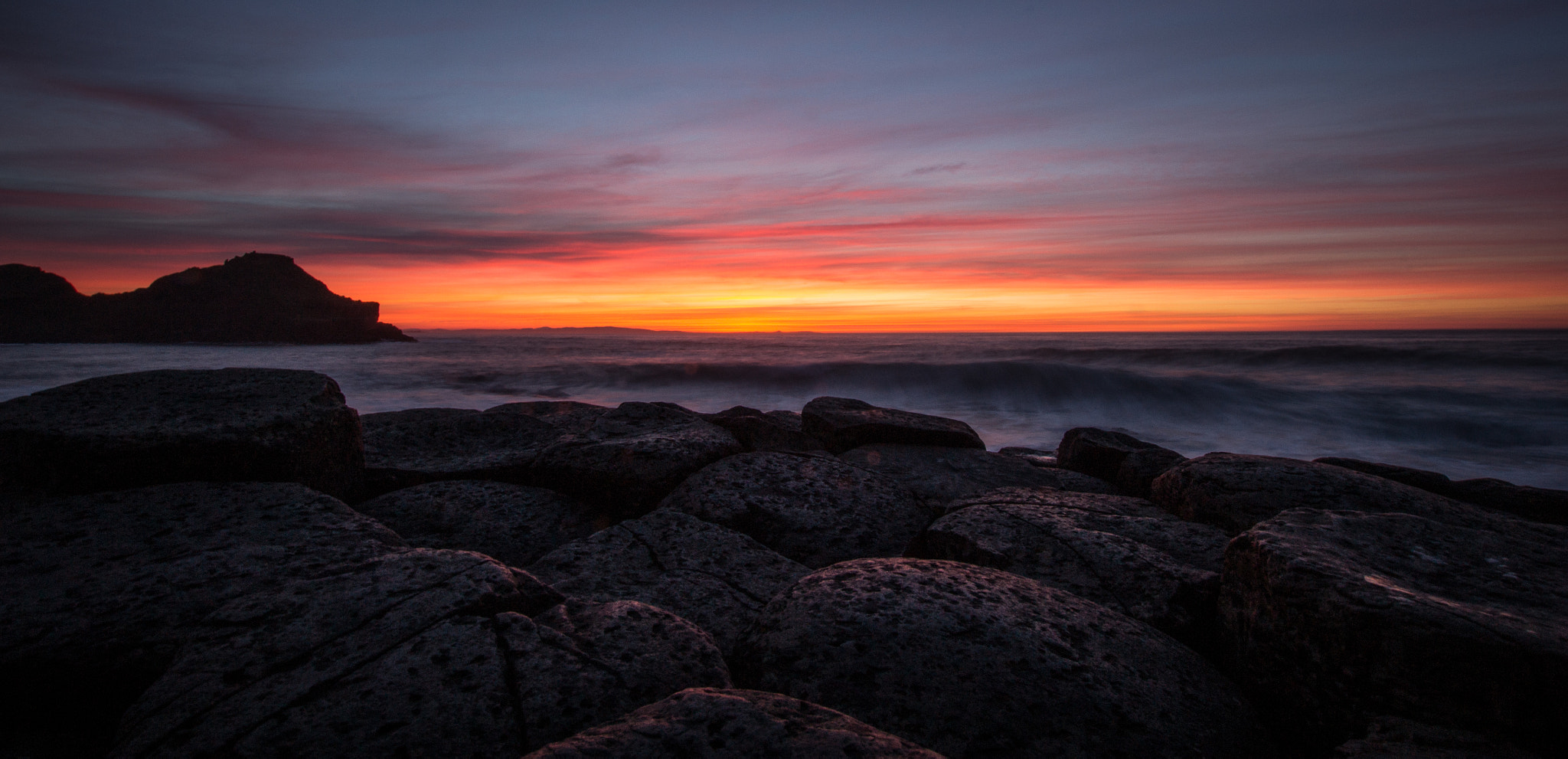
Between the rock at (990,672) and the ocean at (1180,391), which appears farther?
the ocean at (1180,391)

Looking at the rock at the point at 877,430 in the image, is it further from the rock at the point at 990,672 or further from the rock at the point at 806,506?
the rock at the point at 990,672

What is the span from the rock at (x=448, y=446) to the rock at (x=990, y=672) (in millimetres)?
2559

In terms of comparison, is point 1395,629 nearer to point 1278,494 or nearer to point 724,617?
point 1278,494

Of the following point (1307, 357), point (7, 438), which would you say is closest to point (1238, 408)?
point (1307, 357)

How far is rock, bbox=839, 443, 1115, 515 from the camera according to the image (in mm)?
4141

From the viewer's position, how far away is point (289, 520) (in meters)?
2.48

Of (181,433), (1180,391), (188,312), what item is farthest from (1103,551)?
(188,312)

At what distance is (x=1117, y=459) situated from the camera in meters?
4.74

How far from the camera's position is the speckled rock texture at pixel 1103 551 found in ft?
7.53

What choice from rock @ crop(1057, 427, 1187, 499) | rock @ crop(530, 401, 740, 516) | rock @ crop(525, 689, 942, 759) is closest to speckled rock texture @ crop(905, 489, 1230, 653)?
rock @ crop(1057, 427, 1187, 499)

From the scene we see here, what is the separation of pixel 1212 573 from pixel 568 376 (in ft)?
64.3

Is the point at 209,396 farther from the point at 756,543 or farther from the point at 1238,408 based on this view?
the point at 1238,408

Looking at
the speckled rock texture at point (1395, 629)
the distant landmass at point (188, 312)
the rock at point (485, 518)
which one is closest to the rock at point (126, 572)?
the rock at point (485, 518)

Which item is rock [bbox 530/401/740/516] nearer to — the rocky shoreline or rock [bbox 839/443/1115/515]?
the rocky shoreline
